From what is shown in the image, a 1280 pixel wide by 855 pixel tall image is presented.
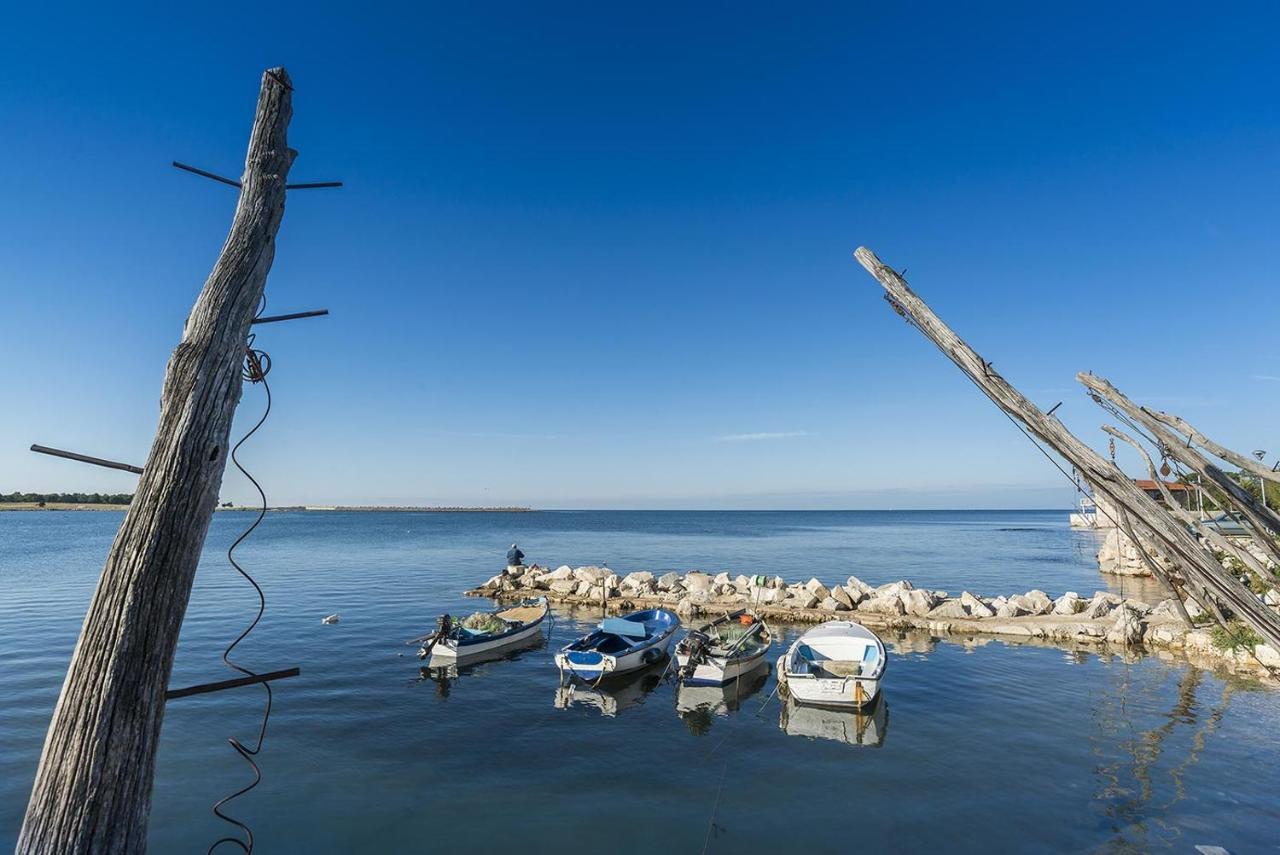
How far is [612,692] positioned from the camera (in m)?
19.9

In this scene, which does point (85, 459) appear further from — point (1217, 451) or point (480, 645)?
point (480, 645)

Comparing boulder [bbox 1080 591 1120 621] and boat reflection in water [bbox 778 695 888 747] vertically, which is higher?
boulder [bbox 1080 591 1120 621]

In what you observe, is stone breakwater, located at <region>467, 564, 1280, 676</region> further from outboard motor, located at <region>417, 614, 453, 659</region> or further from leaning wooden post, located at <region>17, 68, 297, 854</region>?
leaning wooden post, located at <region>17, 68, 297, 854</region>

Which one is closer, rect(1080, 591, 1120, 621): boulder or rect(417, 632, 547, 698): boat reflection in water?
rect(417, 632, 547, 698): boat reflection in water

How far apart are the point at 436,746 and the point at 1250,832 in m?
16.7

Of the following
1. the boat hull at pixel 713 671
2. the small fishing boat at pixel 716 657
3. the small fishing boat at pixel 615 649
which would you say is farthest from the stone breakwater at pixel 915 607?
the boat hull at pixel 713 671

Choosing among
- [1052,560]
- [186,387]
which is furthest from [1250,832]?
[1052,560]

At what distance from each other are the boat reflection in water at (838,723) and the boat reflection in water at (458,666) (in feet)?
34.1

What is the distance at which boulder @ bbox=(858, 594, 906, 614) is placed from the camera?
97.7 feet

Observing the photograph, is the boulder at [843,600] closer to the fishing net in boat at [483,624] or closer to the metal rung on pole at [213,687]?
the fishing net in boat at [483,624]

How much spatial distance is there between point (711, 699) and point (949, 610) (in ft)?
53.8

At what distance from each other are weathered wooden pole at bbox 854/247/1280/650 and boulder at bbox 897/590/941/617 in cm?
2501

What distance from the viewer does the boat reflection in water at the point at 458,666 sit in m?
20.7

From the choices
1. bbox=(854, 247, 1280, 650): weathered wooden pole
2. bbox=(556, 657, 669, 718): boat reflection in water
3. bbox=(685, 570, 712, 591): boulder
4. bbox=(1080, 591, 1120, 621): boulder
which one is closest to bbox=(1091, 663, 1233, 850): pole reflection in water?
bbox=(1080, 591, 1120, 621): boulder
